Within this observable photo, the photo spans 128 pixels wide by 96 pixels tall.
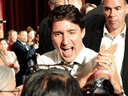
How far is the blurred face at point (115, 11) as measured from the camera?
1398 millimetres

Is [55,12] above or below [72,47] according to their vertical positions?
above

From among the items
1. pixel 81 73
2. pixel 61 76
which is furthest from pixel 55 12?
pixel 61 76

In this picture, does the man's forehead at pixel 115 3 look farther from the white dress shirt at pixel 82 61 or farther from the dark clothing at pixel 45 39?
the dark clothing at pixel 45 39

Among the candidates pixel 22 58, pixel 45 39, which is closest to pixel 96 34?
pixel 45 39

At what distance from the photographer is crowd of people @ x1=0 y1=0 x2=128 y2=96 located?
0.56 meters

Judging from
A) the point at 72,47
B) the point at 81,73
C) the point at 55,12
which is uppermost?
the point at 55,12

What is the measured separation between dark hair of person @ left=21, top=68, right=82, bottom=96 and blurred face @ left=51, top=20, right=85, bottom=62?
0.51 metres

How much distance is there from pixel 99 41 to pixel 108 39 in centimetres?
7

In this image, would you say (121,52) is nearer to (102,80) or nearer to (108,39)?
(108,39)

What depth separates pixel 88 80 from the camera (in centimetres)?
95

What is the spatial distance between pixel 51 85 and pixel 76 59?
59 cm

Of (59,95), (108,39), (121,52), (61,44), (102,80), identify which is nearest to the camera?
(59,95)

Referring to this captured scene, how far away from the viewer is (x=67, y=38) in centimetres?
108

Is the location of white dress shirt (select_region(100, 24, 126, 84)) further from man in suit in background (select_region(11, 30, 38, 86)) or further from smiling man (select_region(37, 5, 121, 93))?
man in suit in background (select_region(11, 30, 38, 86))
